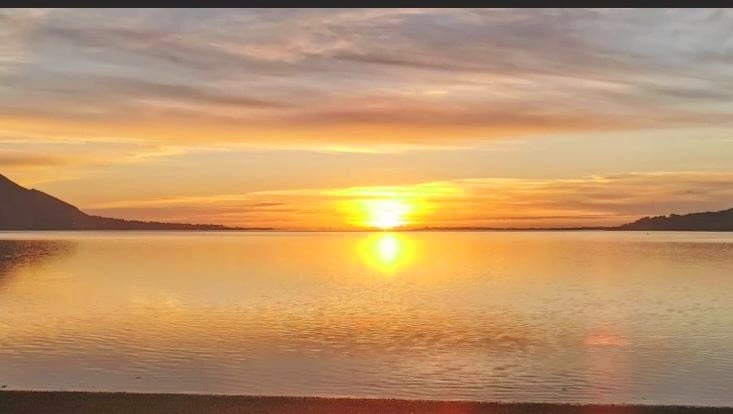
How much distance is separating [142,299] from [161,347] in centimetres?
1908

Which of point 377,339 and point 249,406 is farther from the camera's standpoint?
point 377,339

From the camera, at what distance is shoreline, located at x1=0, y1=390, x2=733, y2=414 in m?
11.6

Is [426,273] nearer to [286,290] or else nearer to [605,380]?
[286,290]

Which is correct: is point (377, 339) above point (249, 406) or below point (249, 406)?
below

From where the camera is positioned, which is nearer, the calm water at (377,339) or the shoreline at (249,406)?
the shoreline at (249,406)

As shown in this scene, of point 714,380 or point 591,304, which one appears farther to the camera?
point 591,304

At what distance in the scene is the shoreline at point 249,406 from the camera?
38.1 feet

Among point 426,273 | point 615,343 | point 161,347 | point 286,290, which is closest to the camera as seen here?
point 161,347

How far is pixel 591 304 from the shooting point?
43156 mm

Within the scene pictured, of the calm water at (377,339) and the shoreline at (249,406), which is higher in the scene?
the shoreline at (249,406)

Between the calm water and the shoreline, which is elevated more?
the shoreline

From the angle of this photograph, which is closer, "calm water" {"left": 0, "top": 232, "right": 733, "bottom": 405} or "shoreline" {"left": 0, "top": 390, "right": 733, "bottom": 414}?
"shoreline" {"left": 0, "top": 390, "right": 733, "bottom": 414}

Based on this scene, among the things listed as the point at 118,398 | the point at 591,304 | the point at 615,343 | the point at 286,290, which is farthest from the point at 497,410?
the point at 286,290

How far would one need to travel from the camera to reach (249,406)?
1207 cm
